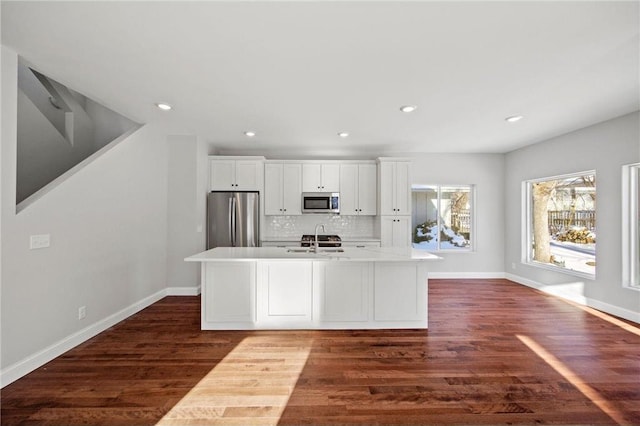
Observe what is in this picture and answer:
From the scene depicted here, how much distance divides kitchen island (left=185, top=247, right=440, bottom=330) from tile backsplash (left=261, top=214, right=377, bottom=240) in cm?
238

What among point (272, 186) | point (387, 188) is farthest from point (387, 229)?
point (272, 186)

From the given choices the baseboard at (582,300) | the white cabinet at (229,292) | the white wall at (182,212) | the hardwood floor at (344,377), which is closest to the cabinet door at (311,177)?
the white wall at (182,212)

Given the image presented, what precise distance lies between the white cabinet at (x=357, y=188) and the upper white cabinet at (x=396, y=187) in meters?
0.24

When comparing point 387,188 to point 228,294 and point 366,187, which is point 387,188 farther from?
point 228,294

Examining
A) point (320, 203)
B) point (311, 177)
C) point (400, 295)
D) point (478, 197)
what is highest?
point (311, 177)

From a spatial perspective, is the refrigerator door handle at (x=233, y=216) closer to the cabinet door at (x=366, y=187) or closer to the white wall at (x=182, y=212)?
the white wall at (x=182, y=212)

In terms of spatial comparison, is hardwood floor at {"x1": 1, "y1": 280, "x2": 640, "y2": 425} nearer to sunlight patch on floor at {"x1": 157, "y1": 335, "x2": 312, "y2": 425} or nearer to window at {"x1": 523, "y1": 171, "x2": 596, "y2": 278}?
sunlight patch on floor at {"x1": 157, "y1": 335, "x2": 312, "y2": 425}

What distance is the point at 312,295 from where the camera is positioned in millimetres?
3238

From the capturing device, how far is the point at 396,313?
10.7 ft

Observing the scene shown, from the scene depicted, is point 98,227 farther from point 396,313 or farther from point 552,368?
point 552,368

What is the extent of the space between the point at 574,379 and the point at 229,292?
3.13 metres

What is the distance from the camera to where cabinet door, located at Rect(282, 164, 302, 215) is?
5355 millimetres

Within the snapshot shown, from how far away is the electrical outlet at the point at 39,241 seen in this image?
235 centimetres

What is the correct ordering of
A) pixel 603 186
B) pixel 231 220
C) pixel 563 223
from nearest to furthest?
pixel 603 186, pixel 563 223, pixel 231 220
